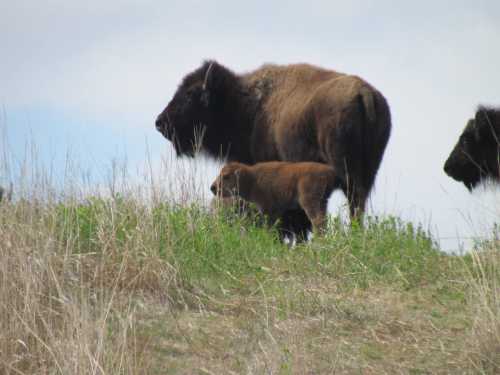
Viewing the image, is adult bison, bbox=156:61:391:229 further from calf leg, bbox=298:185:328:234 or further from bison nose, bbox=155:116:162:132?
calf leg, bbox=298:185:328:234

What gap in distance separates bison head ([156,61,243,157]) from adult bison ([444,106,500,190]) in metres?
3.28

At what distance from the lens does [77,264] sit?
7.00 metres

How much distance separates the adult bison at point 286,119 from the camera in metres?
10.9

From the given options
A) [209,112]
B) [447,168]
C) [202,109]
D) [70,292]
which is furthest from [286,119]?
[70,292]

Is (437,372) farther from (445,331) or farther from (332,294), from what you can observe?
(332,294)

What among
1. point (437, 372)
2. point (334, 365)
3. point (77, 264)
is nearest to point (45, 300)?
point (77, 264)

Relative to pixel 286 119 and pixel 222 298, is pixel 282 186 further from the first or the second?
pixel 222 298

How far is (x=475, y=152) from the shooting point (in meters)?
12.8

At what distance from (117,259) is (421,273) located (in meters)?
2.59

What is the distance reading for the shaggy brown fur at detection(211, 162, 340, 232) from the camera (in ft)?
33.7

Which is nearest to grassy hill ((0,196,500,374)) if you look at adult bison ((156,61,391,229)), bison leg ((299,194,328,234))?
bison leg ((299,194,328,234))

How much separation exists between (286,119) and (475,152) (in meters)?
2.75

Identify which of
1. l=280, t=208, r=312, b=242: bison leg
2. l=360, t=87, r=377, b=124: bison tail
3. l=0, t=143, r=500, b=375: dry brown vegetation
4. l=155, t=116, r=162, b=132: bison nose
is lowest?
l=280, t=208, r=312, b=242: bison leg

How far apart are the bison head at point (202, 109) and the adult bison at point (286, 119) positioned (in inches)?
0.6
